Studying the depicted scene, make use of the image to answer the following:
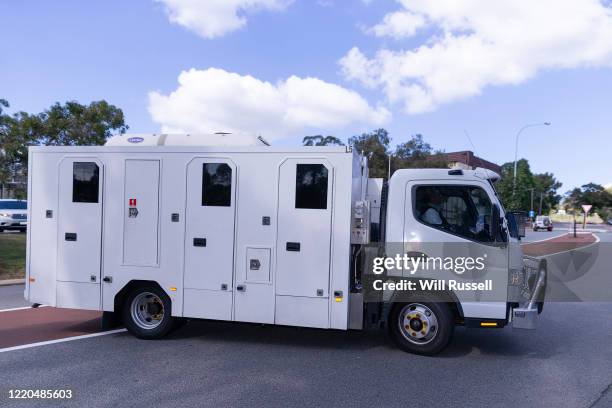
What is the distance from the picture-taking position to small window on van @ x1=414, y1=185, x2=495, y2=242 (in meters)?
6.09

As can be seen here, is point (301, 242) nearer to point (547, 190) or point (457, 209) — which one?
point (457, 209)

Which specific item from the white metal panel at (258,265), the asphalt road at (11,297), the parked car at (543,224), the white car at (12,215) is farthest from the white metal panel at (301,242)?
the parked car at (543,224)

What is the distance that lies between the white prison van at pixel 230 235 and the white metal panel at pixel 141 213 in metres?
0.01

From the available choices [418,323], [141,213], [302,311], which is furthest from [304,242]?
[141,213]

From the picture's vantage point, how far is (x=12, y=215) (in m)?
23.2

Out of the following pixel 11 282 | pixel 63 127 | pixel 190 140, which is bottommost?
pixel 11 282

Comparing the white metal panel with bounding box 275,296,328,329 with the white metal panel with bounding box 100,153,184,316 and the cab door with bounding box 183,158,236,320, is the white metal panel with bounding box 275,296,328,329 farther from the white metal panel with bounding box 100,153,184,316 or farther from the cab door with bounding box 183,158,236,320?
the white metal panel with bounding box 100,153,184,316

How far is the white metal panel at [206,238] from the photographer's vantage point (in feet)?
21.0

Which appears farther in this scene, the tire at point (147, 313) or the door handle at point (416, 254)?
the tire at point (147, 313)

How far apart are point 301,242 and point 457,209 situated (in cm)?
199

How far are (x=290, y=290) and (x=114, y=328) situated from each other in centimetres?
300

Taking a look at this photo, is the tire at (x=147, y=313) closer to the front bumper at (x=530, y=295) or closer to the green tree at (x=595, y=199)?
the front bumper at (x=530, y=295)

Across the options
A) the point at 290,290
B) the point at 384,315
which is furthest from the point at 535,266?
the point at 290,290

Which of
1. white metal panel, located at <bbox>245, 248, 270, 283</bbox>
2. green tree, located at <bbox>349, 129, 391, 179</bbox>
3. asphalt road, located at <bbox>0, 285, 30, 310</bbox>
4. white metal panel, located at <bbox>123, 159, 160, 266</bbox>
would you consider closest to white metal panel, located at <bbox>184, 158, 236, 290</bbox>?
white metal panel, located at <bbox>245, 248, 270, 283</bbox>
